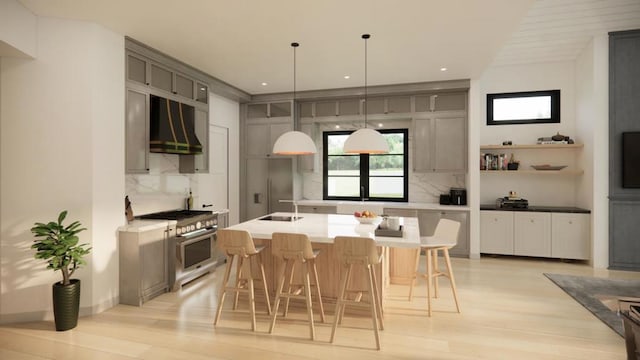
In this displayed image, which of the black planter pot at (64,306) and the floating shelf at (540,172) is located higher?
the floating shelf at (540,172)

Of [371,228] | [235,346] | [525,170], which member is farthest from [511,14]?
[235,346]

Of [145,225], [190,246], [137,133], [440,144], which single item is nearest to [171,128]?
[137,133]

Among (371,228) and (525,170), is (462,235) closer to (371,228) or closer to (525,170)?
(525,170)

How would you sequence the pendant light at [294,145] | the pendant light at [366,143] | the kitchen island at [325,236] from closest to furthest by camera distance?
the kitchen island at [325,236]
the pendant light at [366,143]
the pendant light at [294,145]

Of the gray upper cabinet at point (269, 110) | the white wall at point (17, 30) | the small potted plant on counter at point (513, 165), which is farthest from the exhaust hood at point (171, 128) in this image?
the small potted plant on counter at point (513, 165)

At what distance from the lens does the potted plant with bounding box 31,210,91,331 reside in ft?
10.2

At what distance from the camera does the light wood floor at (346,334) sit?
2.78 metres

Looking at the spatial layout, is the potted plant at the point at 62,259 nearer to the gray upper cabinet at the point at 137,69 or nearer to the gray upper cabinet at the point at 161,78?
the gray upper cabinet at the point at 137,69

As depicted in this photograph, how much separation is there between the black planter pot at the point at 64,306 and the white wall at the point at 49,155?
294 millimetres

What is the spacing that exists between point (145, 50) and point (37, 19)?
1.00 metres

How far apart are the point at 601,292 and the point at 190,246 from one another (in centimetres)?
502

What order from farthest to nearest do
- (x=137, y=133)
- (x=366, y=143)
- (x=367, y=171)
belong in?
(x=367, y=171), (x=137, y=133), (x=366, y=143)

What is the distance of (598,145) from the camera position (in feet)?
16.9

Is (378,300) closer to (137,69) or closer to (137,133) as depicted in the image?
(137,133)
